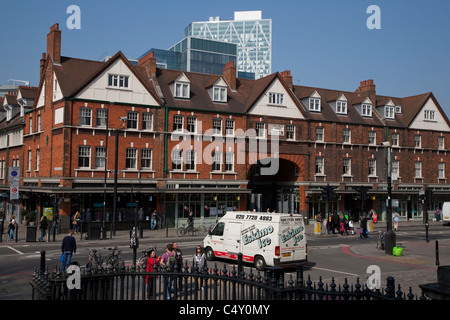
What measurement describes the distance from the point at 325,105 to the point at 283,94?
705cm

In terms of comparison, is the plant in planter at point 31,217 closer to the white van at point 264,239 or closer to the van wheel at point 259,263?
the white van at point 264,239

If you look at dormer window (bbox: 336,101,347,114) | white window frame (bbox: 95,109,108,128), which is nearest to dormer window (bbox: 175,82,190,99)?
white window frame (bbox: 95,109,108,128)

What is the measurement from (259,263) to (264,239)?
1.03 metres

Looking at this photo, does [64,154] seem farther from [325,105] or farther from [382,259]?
[325,105]

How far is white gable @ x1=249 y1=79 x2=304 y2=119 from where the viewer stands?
44.4m

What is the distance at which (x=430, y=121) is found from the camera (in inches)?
2149

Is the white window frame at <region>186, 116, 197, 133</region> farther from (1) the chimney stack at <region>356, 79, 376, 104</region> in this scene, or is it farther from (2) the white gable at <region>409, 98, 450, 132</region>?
(2) the white gable at <region>409, 98, 450, 132</region>

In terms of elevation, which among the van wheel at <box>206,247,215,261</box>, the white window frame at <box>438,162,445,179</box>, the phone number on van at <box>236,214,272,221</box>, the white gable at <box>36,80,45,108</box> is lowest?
the van wheel at <box>206,247,215,261</box>

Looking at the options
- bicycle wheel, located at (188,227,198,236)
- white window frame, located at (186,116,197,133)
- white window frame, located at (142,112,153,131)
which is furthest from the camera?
white window frame, located at (186,116,197,133)

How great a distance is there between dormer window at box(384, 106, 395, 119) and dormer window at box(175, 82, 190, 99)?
81.4 feet

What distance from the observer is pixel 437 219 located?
2067 inches

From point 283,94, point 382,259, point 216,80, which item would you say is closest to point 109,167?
point 216,80
